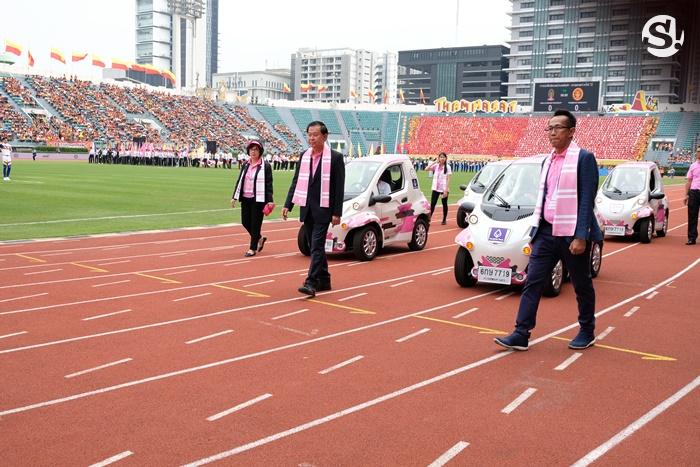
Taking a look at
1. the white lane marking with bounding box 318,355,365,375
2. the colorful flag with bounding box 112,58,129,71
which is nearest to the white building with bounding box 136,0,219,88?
the colorful flag with bounding box 112,58,129,71

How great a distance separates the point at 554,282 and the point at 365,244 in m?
3.46

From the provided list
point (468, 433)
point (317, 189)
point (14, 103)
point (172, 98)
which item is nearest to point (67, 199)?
point (317, 189)

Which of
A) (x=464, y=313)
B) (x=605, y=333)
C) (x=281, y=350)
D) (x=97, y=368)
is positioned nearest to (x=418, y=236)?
(x=464, y=313)

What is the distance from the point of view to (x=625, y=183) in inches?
617

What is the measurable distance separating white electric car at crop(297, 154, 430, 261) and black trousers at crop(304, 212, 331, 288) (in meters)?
2.29

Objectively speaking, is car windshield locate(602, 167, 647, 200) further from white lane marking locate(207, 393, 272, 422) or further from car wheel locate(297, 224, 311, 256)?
white lane marking locate(207, 393, 272, 422)

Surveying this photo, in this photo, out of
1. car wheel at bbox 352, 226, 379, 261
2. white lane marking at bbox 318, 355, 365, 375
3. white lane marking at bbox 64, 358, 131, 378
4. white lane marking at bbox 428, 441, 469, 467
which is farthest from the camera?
car wheel at bbox 352, 226, 379, 261

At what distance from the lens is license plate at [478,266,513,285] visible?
8.58 metres

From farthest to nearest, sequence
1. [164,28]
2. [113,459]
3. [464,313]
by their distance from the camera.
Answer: [164,28] < [464,313] < [113,459]

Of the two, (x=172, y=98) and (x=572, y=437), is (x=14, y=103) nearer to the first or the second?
(x=172, y=98)

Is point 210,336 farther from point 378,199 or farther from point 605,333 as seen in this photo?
point 378,199

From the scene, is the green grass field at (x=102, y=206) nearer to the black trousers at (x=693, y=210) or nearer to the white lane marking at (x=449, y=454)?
the black trousers at (x=693, y=210)

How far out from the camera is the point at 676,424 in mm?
4547

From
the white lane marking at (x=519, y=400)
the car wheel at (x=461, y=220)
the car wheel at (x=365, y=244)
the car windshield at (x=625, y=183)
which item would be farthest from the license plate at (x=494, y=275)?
the car wheel at (x=461, y=220)
